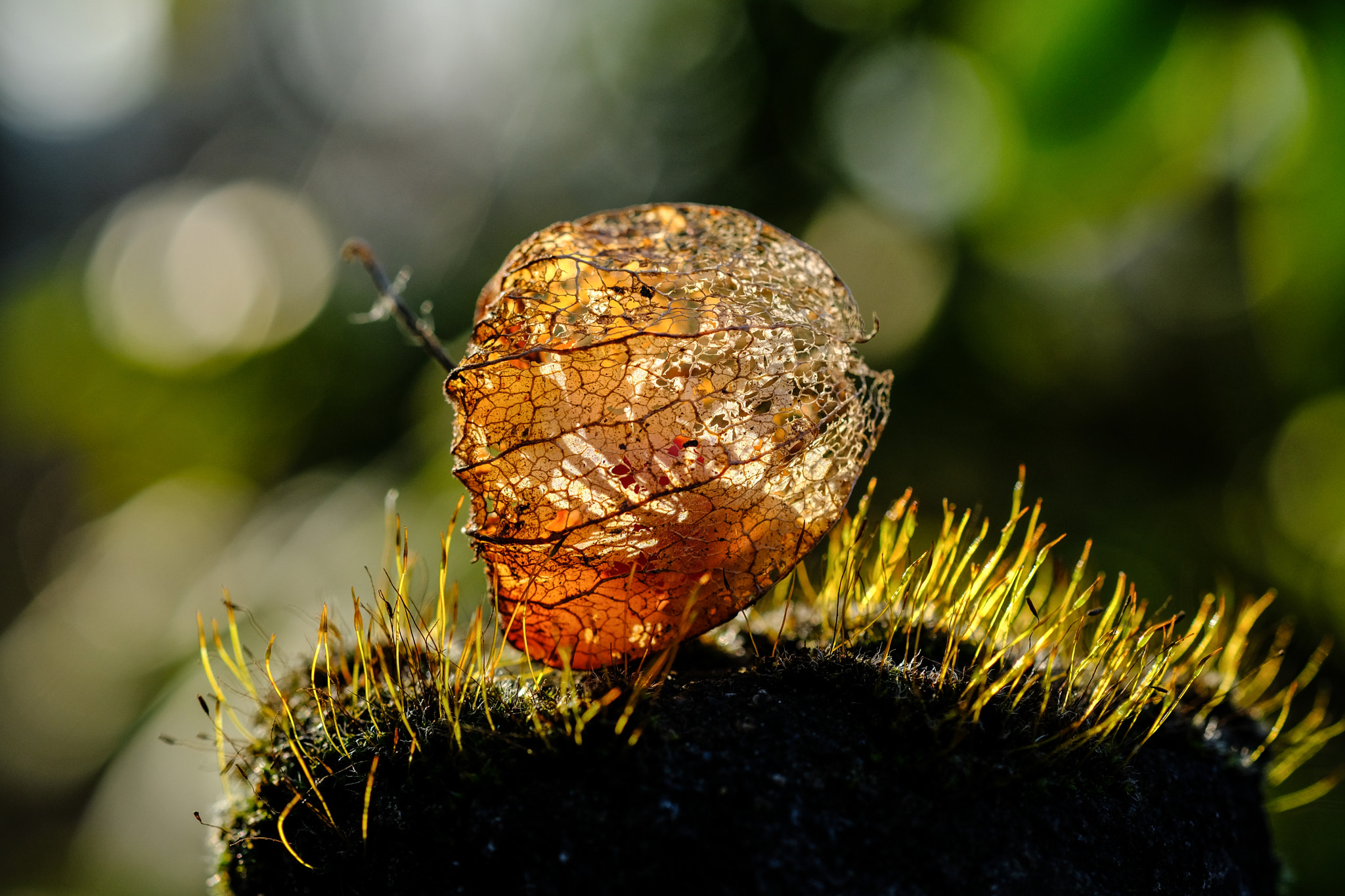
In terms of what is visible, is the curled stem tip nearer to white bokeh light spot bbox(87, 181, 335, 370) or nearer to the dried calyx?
the dried calyx

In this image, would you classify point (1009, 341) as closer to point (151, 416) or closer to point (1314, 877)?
point (1314, 877)

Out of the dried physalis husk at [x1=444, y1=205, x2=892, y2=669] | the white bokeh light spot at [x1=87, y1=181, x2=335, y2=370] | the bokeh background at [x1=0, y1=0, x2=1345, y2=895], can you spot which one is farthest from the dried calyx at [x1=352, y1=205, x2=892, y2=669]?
the white bokeh light spot at [x1=87, y1=181, x2=335, y2=370]

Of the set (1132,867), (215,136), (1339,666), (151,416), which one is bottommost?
(1339,666)

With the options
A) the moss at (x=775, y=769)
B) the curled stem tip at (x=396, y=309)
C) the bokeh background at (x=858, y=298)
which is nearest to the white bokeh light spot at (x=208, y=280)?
the bokeh background at (x=858, y=298)

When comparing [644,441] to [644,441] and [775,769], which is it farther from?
[775,769]

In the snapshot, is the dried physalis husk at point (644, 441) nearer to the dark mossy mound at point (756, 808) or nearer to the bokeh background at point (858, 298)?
the dark mossy mound at point (756, 808)

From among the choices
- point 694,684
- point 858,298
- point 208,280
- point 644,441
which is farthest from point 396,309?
point 208,280

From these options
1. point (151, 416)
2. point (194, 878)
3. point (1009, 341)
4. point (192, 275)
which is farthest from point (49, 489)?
point (1009, 341)
